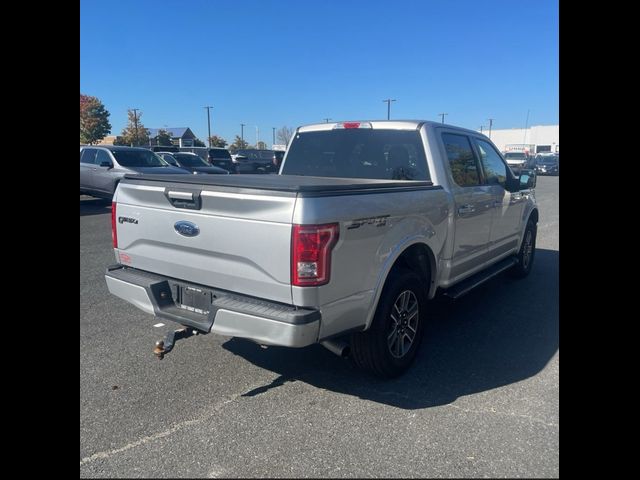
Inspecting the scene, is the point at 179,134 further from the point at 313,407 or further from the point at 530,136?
the point at 313,407

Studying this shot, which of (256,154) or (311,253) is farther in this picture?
(256,154)

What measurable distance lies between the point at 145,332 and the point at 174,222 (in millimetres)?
1636

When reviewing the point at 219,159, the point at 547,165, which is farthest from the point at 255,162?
the point at 547,165

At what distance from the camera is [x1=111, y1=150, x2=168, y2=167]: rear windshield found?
1456cm

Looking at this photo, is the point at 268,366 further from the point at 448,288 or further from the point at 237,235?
the point at 448,288

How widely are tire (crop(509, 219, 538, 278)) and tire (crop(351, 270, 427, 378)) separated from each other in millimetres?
3220

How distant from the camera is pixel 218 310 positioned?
121 inches

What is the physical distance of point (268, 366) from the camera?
3.90 m

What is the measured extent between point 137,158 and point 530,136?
93.3m

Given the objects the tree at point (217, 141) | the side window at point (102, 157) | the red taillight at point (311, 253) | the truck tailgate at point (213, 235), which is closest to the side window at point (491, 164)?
the red taillight at point (311, 253)

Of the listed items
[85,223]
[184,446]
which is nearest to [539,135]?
[85,223]

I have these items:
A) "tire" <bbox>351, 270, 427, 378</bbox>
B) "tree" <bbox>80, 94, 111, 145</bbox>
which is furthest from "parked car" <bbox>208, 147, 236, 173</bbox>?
"tree" <bbox>80, 94, 111, 145</bbox>

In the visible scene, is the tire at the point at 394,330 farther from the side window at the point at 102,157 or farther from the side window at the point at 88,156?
the side window at the point at 88,156
